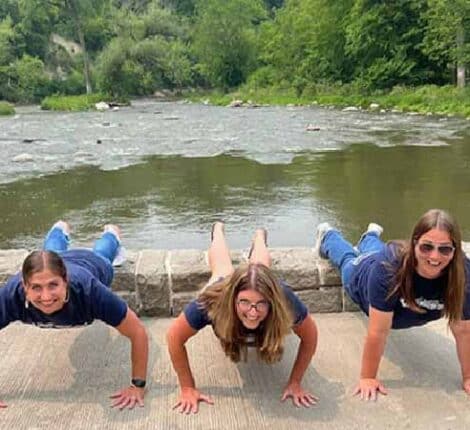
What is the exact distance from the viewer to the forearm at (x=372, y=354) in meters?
2.99

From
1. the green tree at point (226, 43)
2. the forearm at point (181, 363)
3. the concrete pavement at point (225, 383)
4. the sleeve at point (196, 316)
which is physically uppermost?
the sleeve at point (196, 316)

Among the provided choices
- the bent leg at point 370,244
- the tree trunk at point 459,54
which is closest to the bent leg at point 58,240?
the bent leg at point 370,244

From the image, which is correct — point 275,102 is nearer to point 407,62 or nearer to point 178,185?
point 407,62

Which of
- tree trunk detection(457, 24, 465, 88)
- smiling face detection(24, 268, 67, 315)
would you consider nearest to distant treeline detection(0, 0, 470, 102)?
tree trunk detection(457, 24, 465, 88)

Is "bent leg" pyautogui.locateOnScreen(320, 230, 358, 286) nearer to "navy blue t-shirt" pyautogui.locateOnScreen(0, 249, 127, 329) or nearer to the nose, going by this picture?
"navy blue t-shirt" pyautogui.locateOnScreen(0, 249, 127, 329)

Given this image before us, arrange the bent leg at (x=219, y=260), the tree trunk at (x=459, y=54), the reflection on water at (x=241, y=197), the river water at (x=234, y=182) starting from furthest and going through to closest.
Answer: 1. the tree trunk at (x=459, y=54)
2. the river water at (x=234, y=182)
3. the reflection on water at (x=241, y=197)
4. the bent leg at (x=219, y=260)

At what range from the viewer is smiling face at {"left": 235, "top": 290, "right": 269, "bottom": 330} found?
269 centimetres

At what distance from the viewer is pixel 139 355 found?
3023 millimetres

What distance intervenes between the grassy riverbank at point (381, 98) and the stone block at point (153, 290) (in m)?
20.1

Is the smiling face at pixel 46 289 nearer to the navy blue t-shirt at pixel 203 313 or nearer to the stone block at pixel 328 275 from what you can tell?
the navy blue t-shirt at pixel 203 313

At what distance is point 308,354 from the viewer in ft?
9.87

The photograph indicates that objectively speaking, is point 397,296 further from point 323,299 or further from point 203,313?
point 323,299

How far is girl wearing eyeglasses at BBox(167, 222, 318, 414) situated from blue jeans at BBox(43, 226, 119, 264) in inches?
44.3

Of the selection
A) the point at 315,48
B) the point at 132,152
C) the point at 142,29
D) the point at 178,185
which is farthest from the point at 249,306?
the point at 142,29
